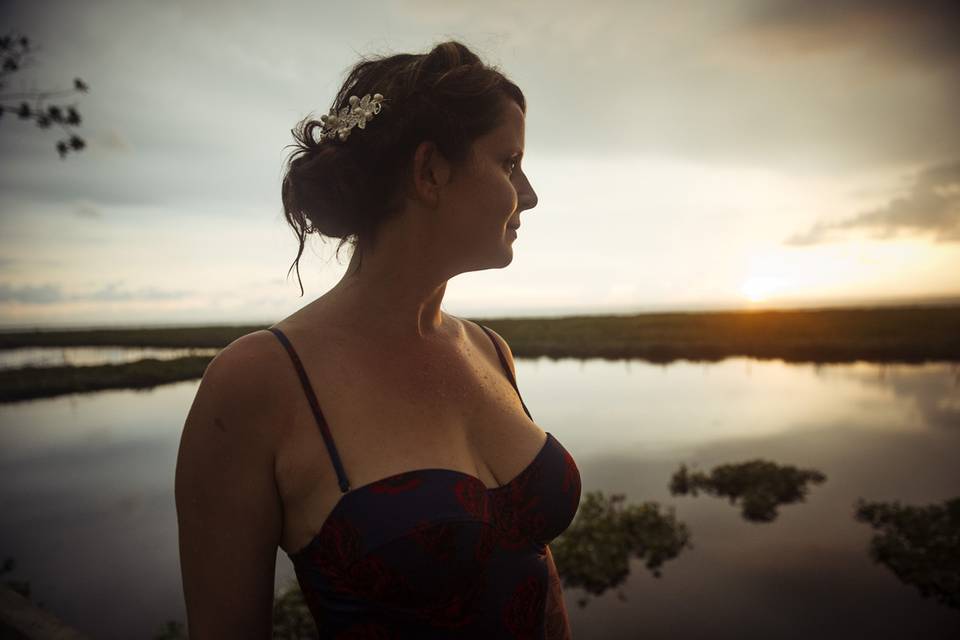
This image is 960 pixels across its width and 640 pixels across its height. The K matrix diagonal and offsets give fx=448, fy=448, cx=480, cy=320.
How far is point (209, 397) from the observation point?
1201 mm

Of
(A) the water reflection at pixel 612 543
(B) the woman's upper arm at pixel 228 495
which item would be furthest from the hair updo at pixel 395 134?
(A) the water reflection at pixel 612 543

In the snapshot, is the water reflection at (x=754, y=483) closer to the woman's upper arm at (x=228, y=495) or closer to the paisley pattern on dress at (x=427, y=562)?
the paisley pattern on dress at (x=427, y=562)

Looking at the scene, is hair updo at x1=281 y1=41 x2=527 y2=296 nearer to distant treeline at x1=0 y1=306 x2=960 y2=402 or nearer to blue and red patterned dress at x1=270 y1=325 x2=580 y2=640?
blue and red patterned dress at x1=270 y1=325 x2=580 y2=640

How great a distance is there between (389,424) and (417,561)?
1.39 feet

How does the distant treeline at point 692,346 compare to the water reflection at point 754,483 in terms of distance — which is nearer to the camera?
the water reflection at point 754,483

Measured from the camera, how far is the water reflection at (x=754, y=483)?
1033 cm

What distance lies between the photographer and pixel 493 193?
161 cm

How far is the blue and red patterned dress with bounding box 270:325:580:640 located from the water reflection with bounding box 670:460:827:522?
10.7 m

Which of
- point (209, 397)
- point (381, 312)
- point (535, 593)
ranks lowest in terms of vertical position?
point (535, 593)

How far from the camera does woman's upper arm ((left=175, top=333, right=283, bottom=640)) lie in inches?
47.2

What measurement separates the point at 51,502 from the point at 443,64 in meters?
16.7

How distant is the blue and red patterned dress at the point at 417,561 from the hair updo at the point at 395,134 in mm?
535

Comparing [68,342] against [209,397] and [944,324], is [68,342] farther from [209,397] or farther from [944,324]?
[944,324]

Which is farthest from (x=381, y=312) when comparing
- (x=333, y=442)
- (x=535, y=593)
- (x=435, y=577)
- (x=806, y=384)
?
(x=806, y=384)
